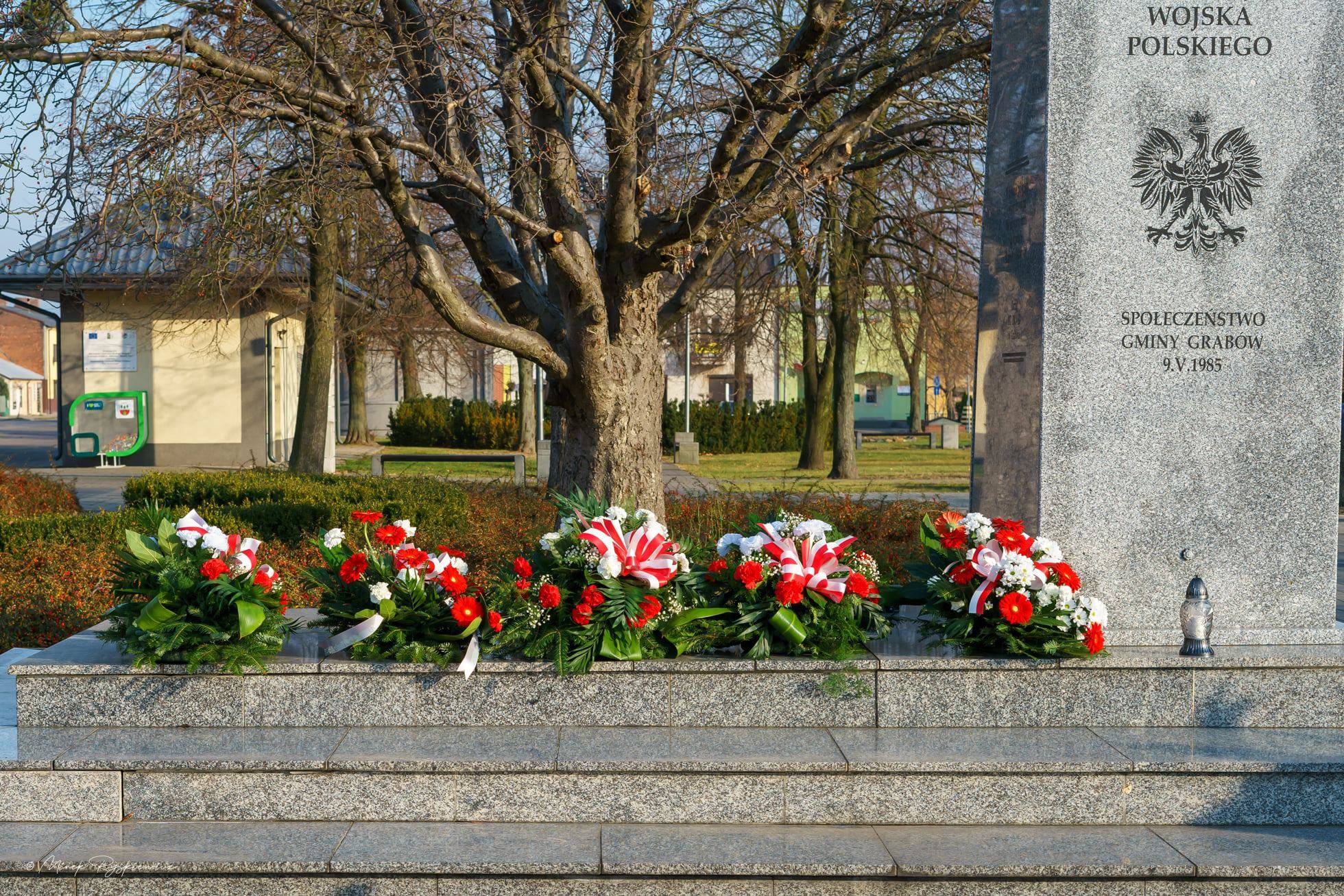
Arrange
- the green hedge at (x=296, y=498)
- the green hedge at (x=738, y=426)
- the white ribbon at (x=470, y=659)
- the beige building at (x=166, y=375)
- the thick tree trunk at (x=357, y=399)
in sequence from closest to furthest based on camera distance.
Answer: the white ribbon at (x=470, y=659) < the green hedge at (x=296, y=498) < the beige building at (x=166, y=375) < the thick tree trunk at (x=357, y=399) < the green hedge at (x=738, y=426)

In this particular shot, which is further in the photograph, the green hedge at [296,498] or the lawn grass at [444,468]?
the lawn grass at [444,468]

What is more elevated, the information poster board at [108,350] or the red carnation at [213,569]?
the information poster board at [108,350]

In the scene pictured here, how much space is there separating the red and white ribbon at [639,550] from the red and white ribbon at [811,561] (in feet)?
1.64

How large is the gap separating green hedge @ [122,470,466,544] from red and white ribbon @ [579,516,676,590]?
17.4 ft

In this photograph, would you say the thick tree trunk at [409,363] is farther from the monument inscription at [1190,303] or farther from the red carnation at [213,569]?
the monument inscription at [1190,303]

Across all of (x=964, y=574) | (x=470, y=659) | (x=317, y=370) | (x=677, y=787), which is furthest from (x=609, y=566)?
(x=317, y=370)

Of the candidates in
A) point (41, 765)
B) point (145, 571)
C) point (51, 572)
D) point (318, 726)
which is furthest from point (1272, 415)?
point (51, 572)

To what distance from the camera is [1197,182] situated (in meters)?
6.05

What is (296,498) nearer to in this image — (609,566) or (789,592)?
(609,566)

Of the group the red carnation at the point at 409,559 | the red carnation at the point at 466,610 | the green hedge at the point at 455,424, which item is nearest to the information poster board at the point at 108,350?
the green hedge at the point at 455,424

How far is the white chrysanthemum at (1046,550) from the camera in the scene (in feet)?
18.5

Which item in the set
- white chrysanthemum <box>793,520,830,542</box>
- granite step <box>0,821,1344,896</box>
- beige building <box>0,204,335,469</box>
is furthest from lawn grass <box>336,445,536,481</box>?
granite step <box>0,821,1344,896</box>

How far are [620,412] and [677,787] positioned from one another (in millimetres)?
5918

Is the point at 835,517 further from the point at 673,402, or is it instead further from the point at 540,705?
the point at 673,402
